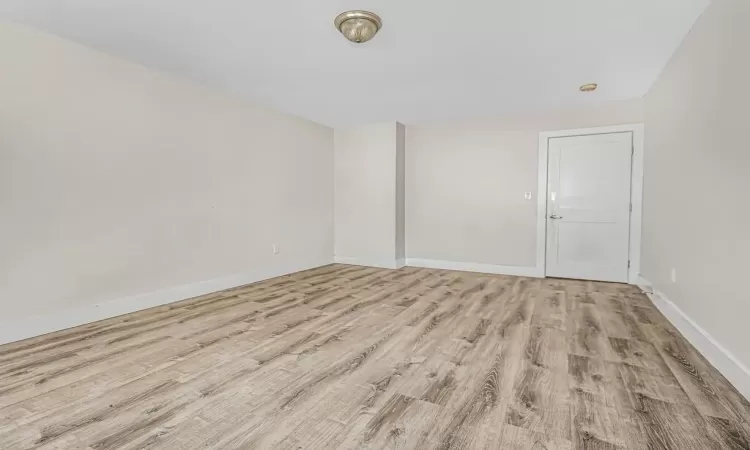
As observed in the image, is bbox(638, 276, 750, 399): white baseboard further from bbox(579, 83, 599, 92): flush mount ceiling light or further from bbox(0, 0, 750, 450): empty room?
bbox(579, 83, 599, 92): flush mount ceiling light

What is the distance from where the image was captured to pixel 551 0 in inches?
89.7

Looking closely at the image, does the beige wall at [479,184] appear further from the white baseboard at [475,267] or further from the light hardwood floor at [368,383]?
the light hardwood floor at [368,383]

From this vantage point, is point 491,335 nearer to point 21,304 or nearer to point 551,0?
point 551,0

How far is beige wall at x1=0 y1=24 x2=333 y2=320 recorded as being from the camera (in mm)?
2551

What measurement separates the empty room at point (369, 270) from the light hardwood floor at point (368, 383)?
2cm

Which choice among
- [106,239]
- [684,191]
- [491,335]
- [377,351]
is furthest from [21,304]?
[684,191]

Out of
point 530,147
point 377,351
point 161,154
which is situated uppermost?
point 530,147

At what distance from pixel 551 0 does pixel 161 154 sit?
3.58 m

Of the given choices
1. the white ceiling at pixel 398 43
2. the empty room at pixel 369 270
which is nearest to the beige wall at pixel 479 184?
the empty room at pixel 369 270

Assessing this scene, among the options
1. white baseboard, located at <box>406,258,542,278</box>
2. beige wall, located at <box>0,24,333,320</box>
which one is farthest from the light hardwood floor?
white baseboard, located at <box>406,258,542,278</box>

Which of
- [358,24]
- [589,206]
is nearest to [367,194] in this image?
[589,206]

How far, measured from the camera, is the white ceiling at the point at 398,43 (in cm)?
238

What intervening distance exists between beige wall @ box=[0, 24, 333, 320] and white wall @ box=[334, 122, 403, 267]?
57.0 inches

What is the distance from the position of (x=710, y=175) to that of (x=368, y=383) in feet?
8.41
